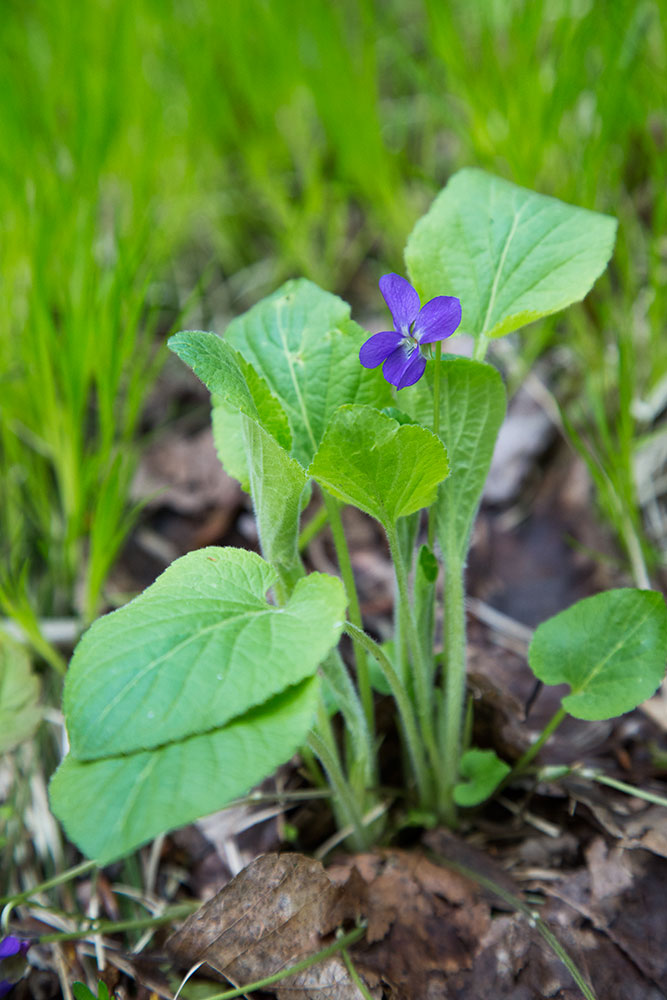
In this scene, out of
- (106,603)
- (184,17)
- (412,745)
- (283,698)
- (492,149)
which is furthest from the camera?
(184,17)

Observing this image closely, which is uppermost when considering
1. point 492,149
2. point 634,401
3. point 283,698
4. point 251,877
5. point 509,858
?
point 492,149

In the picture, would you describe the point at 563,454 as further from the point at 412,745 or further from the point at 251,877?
the point at 251,877

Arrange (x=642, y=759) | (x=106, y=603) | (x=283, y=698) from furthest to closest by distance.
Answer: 1. (x=106, y=603)
2. (x=642, y=759)
3. (x=283, y=698)

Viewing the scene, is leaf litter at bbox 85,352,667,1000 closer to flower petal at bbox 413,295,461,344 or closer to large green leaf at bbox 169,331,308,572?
large green leaf at bbox 169,331,308,572

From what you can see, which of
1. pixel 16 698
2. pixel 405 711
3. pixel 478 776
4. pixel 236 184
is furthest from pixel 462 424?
pixel 236 184

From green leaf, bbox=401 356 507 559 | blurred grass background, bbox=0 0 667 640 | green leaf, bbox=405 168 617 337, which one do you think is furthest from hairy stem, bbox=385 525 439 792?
blurred grass background, bbox=0 0 667 640

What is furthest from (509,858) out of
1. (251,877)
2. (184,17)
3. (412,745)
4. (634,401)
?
(184,17)
